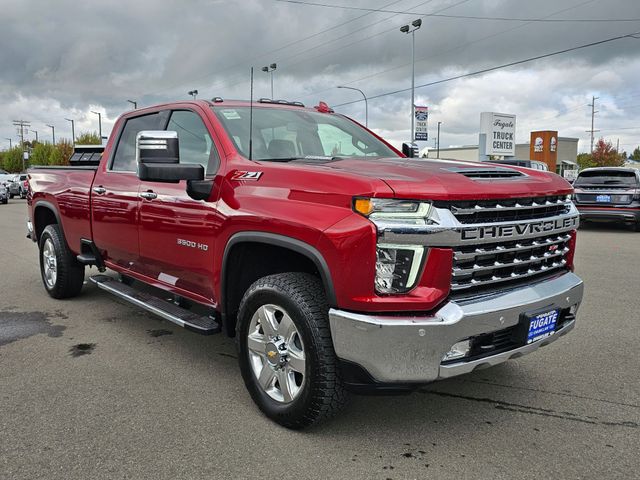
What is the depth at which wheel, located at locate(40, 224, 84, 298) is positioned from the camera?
6051mm

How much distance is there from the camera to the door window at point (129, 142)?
193 inches

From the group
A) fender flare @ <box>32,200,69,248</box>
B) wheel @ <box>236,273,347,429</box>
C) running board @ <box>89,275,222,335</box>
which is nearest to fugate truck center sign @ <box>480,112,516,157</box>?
fender flare @ <box>32,200,69,248</box>

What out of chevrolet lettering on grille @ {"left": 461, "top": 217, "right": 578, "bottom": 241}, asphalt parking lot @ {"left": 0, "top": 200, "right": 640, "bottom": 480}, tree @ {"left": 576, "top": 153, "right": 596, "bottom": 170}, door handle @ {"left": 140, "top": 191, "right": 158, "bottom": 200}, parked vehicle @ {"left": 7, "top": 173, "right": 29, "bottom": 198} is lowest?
asphalt parking lot @ {"left": 0, "top": 200, "right": 640, "bottom": 480}

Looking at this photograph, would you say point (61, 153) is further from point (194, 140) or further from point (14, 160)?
point (194, 140)

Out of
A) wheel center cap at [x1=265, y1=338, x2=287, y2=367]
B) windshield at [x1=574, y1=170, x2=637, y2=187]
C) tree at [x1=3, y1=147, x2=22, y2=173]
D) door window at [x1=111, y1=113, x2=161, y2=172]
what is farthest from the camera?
tree at [x1=3, y1=147, x2=22, y2=173]

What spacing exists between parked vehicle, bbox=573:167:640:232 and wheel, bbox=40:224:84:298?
1189cm

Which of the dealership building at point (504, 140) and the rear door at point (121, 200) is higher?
the dealership building at point (504, 140)

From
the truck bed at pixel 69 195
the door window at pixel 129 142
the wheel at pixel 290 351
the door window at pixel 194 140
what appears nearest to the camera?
the wheel at pixel 290 351

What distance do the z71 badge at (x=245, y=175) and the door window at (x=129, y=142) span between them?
62.4 inches

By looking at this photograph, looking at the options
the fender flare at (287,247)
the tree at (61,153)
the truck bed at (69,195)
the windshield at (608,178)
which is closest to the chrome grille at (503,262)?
the fender flare at (287,247)

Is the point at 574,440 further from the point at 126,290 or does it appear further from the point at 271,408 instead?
the point at 126,290

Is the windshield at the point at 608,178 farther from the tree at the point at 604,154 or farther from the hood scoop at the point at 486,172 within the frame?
the tree at the point at 604,154

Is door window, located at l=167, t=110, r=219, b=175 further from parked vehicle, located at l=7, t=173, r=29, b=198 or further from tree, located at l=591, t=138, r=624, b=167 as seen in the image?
tree, located at l=591, t=138, r=624, b=167

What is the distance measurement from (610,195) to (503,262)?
1217 centimetres
